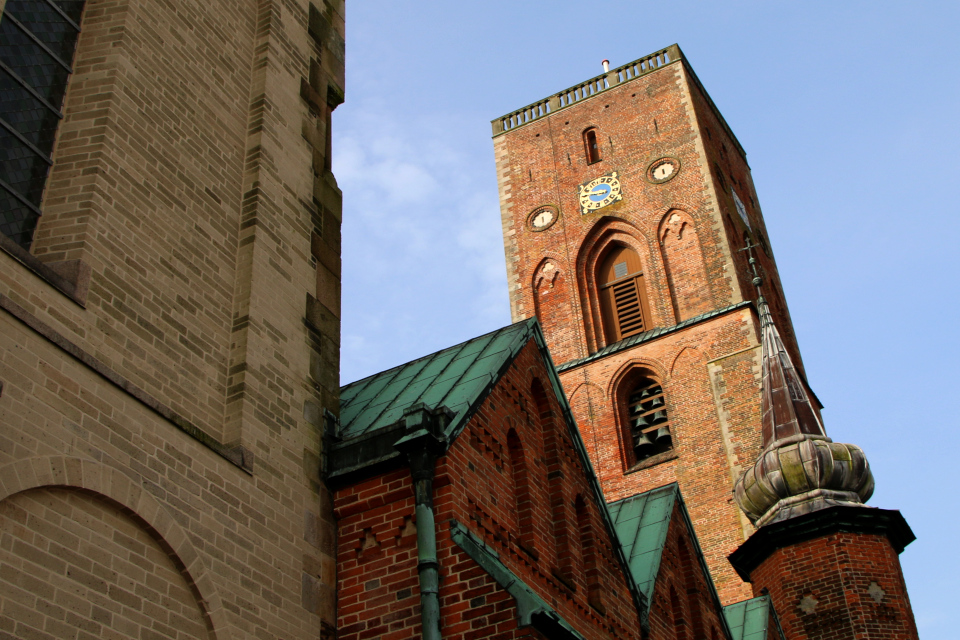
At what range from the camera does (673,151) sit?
125 ft

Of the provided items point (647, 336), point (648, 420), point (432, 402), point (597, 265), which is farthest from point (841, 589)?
point (597, 265)

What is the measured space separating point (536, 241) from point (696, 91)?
7493 mm

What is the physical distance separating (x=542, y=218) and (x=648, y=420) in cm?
944

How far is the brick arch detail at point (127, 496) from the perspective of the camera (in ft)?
→ 22.6

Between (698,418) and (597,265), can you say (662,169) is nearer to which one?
(597,265)

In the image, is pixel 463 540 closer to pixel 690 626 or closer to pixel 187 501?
pixel 187 501

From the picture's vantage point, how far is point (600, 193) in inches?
1532

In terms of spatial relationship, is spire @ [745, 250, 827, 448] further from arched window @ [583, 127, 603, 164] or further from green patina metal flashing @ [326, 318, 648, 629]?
arched window @ [583, 127, 603, 164]

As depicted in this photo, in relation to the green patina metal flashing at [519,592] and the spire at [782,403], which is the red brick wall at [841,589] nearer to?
the spire at [782,403]

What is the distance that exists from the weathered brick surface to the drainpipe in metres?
0.89

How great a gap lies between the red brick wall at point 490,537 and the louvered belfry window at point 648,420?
2035 cm

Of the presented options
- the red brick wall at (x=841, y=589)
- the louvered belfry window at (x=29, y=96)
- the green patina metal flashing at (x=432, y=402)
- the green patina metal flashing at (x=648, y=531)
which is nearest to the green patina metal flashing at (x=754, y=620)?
the red brick wall at (x=841, y=589)

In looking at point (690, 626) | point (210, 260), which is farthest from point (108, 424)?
point (690, 626)

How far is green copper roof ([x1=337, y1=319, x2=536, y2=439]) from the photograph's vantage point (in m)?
10.3
